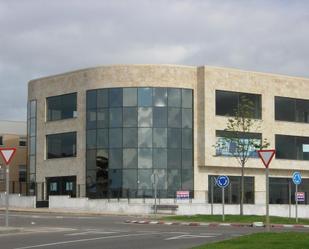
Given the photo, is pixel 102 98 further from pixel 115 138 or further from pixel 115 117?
pixel 115 138

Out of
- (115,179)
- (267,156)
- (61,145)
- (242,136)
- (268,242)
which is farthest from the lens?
(61,145)

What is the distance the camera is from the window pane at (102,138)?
5697 centimetres

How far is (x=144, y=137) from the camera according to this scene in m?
56.3

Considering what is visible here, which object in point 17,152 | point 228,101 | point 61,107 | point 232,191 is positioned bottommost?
point 232,191

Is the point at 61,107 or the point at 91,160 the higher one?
the point at 61,107

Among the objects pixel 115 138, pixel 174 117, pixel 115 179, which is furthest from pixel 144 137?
pixel 115 179

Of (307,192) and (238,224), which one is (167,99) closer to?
(307,192)

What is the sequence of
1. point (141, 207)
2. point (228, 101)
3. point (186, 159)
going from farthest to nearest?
point (228, 101)
point (186, 159)
point (141, 207)

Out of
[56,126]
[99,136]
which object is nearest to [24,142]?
[56,126]

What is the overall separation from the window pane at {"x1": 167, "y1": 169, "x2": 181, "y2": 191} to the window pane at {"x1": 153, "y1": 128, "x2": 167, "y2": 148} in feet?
7.12

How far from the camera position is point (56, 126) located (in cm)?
6147

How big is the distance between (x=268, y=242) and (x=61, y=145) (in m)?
44.6

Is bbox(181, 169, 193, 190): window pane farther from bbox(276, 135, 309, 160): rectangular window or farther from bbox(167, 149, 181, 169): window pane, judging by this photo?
bbox(276, 135, 309, 160): rectangular window

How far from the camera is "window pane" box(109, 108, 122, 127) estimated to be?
5672 centimetres
